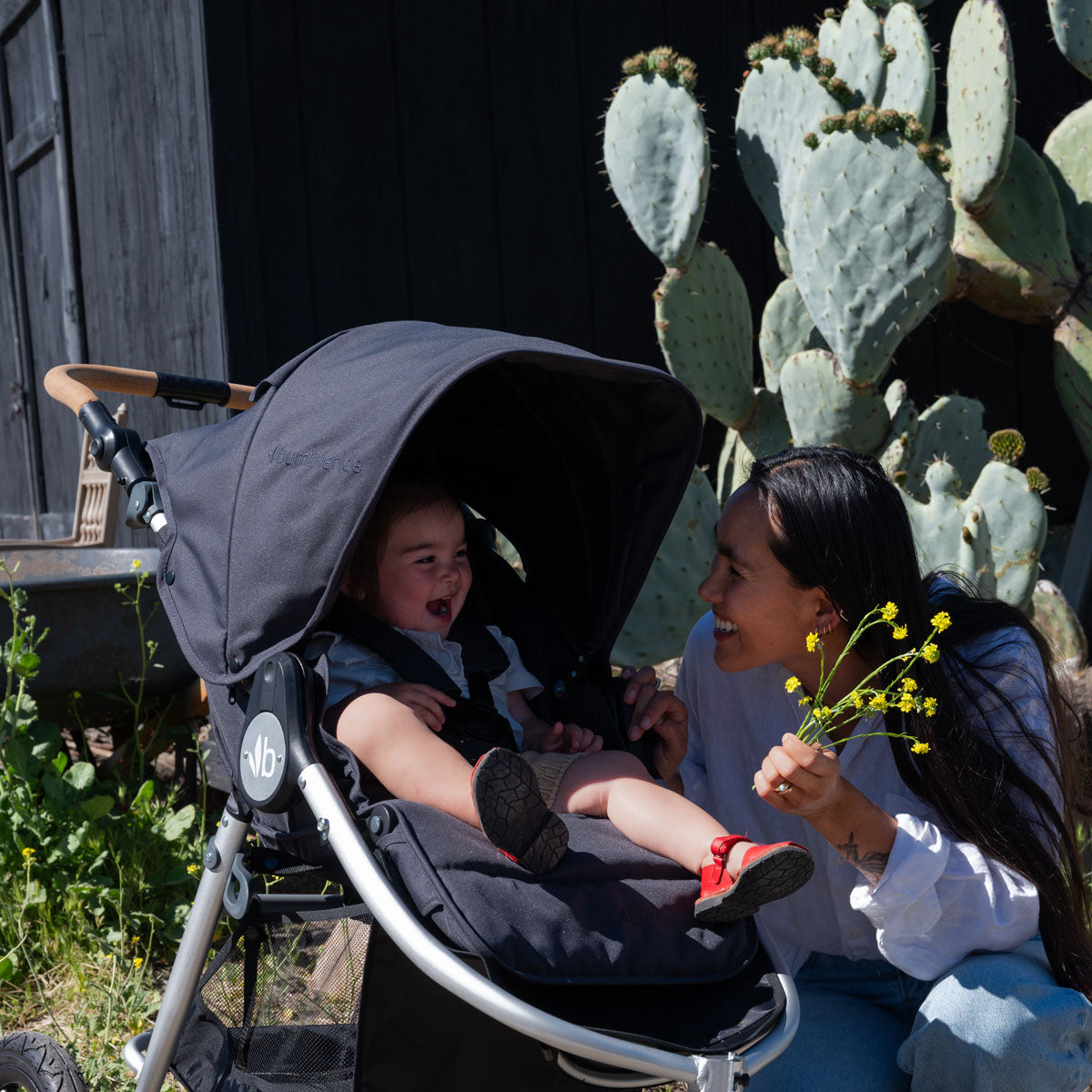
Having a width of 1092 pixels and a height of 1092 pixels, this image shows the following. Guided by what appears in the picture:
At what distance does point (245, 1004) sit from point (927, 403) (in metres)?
4.33

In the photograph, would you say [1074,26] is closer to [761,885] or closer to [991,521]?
[991,521]

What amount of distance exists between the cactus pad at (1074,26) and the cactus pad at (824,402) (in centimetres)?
149

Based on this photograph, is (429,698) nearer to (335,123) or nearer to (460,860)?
(460,860)

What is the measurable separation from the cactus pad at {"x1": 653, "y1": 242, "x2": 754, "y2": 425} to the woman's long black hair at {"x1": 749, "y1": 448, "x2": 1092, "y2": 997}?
202cm

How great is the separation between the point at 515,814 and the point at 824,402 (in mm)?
2483

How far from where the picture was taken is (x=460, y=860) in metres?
1.47

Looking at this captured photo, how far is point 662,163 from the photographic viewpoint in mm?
3779

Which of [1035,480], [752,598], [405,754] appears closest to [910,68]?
[1035,480]

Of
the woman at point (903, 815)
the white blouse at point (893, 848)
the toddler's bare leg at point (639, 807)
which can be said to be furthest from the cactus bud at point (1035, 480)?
the toddler's bare leg at point (639, 807)

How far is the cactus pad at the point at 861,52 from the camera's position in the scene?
13.1 ft

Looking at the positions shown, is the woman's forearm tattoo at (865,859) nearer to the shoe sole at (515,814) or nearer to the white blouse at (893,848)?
the white blouse at (893,848)

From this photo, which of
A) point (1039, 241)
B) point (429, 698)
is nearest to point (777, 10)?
point (1039, 241)

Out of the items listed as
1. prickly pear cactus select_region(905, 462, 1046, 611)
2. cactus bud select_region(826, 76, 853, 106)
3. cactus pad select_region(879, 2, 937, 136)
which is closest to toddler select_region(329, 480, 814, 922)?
prickly pear cactus select_region(905, 462, 1046, 611)

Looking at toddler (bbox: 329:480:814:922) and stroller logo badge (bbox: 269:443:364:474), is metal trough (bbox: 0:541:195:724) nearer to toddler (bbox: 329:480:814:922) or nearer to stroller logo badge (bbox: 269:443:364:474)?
toddler (bbox: 329:480:814:922)
